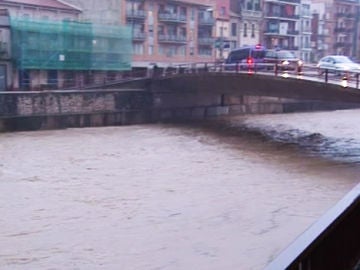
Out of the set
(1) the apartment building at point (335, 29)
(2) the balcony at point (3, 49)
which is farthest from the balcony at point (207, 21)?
(1) the apartment building at point (335, 29)

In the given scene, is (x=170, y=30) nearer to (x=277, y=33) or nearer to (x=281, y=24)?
(x=277, y=33)

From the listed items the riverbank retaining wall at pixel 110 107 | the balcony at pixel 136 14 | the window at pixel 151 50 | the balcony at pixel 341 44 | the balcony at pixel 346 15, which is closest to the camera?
the riverbank retaining wall at pixel 110 107

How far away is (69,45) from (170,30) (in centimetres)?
1521

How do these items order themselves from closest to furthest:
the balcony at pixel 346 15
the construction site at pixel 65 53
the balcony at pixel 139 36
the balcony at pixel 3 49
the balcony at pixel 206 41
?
1. the balcony at pixel 3 49
2. the construction site at pixel 65 53
3. the balcony at pixel 139 36
4. the balcony at pixel 206 41
5. the balcony at pixel 346 15

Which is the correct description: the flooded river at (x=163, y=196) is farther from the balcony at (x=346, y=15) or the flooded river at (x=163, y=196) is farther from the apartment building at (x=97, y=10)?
the balcony at (x=346, y=15)

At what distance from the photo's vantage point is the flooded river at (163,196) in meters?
9.90

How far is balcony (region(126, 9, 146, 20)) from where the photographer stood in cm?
5028

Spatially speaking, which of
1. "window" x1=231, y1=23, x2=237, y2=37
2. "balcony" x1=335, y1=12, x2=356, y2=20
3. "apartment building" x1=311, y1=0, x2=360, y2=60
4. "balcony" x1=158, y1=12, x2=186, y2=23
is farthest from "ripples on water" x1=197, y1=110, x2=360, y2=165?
"balcony" x1=335, y1=12, x2=356, y2=20

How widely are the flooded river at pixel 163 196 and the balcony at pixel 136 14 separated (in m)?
22.9

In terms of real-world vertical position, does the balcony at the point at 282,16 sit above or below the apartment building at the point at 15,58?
above

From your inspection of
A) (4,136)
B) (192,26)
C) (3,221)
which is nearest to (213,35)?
(192,26)

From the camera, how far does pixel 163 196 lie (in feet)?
48.1

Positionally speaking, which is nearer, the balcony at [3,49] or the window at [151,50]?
the balcony at [3,49]

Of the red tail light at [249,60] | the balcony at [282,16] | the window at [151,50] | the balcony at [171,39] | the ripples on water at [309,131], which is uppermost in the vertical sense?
the balcony at [282,16]
